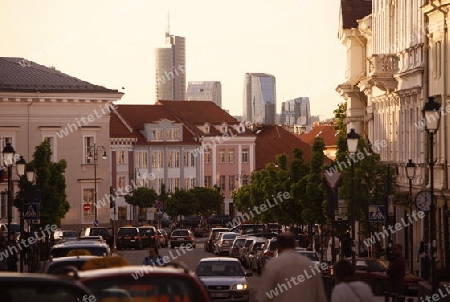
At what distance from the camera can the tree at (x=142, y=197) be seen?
132 metres

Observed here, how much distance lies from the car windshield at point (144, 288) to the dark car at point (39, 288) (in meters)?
1.95

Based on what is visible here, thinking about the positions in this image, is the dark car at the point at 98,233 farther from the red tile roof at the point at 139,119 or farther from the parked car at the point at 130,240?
the red tile roof at the point at 139,119

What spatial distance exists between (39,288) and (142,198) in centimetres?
12066

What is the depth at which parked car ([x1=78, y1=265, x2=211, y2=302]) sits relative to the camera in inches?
541

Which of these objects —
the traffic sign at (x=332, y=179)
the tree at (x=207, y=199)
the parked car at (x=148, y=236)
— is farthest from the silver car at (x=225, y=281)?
the tree at (x=207, y=199)

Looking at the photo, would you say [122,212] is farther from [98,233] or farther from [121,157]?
[98,233]

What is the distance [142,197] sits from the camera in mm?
132125

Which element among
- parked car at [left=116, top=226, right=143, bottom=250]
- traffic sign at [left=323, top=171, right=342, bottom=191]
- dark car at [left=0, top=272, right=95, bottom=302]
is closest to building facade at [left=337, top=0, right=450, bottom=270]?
traffic sign at [left=323, top=171, right=342, bottom=191]

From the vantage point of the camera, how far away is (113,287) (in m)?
14.0

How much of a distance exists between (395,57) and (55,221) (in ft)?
63.9

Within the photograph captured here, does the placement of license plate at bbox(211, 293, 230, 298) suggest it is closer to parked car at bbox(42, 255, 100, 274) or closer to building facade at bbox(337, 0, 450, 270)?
building facade at bbox(337, 0, 450, 270)

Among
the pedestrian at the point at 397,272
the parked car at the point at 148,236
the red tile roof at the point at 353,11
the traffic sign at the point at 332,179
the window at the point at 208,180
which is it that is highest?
the red tile roof at the point at 353,11

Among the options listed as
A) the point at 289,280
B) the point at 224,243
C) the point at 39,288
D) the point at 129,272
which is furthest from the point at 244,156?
the point at 39,288

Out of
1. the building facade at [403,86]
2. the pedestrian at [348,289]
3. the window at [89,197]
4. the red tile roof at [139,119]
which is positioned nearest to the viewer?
the pedestrian at [348,289]
